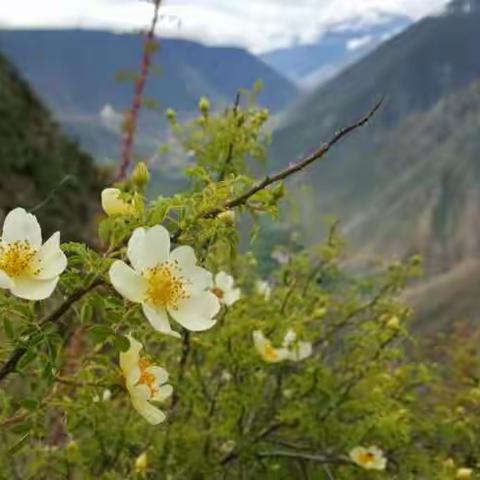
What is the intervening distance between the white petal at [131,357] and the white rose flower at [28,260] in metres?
0.23

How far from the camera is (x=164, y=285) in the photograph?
5.00 ft

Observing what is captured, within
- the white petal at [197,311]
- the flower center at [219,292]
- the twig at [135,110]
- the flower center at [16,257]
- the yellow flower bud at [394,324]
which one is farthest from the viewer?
the twig at [135,110]

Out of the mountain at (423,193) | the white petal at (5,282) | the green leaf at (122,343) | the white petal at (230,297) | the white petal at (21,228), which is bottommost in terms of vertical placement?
the mountain at (423,193)

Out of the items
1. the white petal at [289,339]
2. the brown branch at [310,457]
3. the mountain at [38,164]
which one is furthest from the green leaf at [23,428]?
the mountain at [38,164]

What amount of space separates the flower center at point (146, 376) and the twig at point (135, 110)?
10.5 ft

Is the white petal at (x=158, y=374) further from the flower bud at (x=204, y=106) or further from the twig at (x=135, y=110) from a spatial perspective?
the twig at (x=135, y=110)

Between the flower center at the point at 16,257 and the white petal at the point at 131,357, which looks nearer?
the flower center at the point at 16,257

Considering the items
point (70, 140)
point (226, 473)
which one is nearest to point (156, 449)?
point (226, 473)

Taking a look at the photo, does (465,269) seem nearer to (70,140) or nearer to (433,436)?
(70,140)

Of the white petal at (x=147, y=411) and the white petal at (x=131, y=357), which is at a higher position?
the white petal at (x=131, y=357)

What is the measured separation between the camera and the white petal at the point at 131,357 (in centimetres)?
163

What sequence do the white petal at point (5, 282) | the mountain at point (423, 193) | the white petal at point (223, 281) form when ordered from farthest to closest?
the mountain at point (423, 193) → the white petal at point (223, 281) → the white petal at point (5, 282)

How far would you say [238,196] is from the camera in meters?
1.62

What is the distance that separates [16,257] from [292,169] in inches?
18.1
